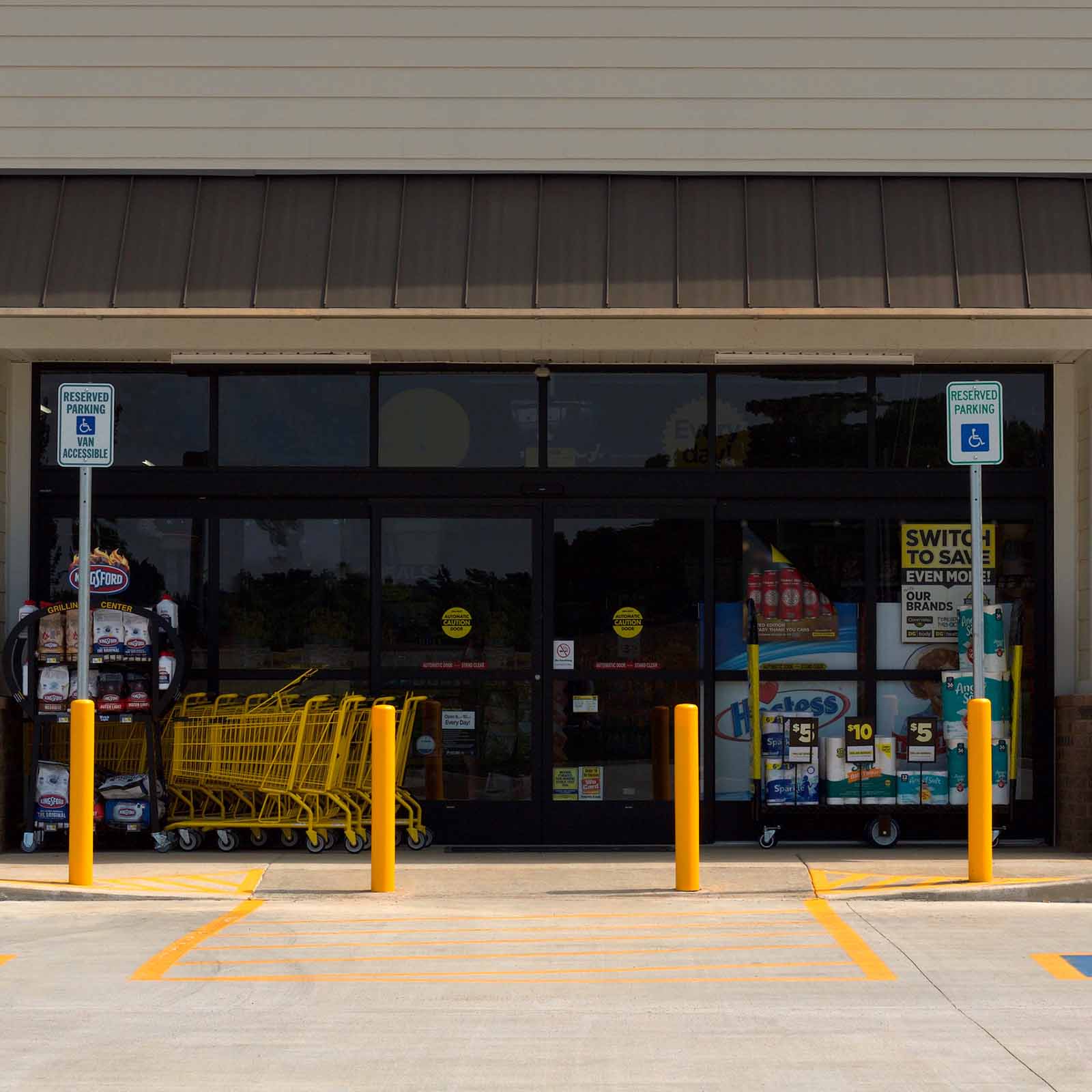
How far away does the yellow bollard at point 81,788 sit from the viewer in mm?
10539

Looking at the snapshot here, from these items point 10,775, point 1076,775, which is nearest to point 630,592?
point 1076,775

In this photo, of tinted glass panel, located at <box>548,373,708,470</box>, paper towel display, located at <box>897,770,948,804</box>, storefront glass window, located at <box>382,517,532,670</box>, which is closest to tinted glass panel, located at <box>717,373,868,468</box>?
tinted glass panel, located at <box>548,373,708,470</box>

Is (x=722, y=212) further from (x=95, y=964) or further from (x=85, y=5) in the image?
(x=95, y=964)

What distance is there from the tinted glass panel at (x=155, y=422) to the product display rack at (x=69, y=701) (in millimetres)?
1316

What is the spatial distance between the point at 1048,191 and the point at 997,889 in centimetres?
537

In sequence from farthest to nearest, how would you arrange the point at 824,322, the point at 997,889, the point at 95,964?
1. the point at 824,322
2. the point at 997,889
3. the point at 95,964

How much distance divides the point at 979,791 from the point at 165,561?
21.7 feet

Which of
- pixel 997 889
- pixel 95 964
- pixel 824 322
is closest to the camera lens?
pixel 95 964

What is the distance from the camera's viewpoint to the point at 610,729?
12719mm

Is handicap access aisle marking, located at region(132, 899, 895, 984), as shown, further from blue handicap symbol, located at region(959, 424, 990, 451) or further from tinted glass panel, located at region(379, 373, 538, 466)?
tinted glass panel, located at region(379, 373, 538, 466)

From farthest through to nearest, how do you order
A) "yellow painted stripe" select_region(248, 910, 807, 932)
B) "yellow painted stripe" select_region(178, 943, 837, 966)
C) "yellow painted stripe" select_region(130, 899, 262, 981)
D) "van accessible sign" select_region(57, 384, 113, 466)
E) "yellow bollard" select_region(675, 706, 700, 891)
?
"van accessible sign" select_region(57, 384, 113, 466) → "yellow bollard" select_region(675, 706, 700, 891) → "yellow painted stripe" select_region(248, 910, 807, 932) → "yellow painted stripe" select_region(178, 943, 837, 966) → "yellow painted stripe" select_region(130, 899, 262, 981)

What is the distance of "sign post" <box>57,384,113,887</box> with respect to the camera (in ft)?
34.6

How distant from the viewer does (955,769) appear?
486 inches

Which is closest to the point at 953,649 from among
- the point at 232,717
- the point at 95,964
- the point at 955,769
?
the point at 955,769
